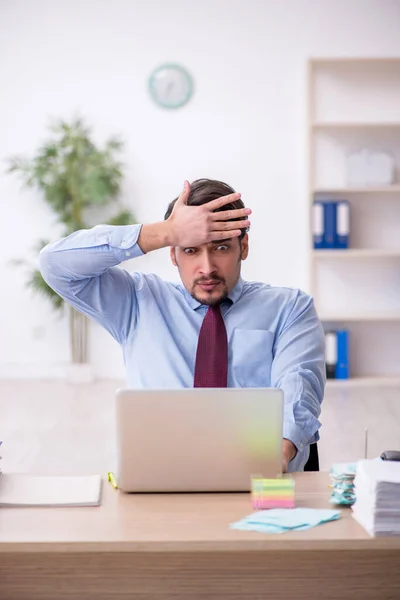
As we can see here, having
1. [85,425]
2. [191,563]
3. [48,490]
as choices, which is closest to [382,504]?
[191,563]

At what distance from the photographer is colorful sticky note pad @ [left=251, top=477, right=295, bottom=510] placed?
1730 mm

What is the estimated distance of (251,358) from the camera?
238 centimetres

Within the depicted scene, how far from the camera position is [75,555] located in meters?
1.56

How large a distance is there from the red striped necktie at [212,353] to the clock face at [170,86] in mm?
4482

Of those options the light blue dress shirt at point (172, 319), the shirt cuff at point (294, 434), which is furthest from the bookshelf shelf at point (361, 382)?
the shirt cuff at point (294, 434)

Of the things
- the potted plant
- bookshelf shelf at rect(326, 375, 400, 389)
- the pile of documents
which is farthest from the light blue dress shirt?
bookshelf shelf at rect(326, 375, 400, 389)

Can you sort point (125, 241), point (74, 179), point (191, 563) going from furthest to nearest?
point (74, 179) < point (125, 241) < point (191, 563)

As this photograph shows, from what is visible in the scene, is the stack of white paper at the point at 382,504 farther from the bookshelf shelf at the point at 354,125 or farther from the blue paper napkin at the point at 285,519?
the bookshelf shelf at the point at 354,125

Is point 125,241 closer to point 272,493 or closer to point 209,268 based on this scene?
point 209,268

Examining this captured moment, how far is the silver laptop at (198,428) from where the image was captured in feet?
5.72

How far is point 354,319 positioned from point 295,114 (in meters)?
1.57

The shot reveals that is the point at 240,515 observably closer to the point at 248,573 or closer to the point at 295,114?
the point at 248,573

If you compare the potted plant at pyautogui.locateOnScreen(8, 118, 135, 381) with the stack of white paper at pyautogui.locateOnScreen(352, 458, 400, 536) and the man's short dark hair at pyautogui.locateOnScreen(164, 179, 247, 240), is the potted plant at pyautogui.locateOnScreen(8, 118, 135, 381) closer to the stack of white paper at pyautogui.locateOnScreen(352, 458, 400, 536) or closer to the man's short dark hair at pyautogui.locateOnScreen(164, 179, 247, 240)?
the man's short dark hair at pyautogui.locateOnScreen(164, 179, 247, 240)

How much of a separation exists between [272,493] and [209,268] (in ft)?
2.44
